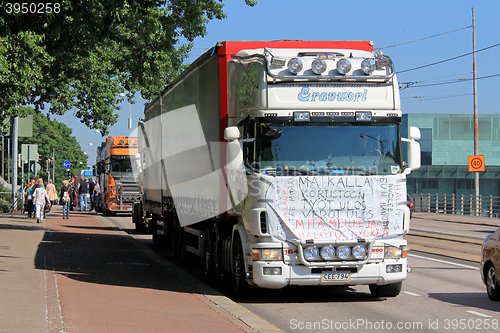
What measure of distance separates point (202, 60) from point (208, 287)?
385 cm

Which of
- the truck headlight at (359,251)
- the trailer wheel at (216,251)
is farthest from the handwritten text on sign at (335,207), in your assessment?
the trailer wheel at (216,251)

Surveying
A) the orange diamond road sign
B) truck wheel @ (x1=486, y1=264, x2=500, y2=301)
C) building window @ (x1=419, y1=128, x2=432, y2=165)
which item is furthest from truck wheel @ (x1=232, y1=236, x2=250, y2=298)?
building window @ (x1=419, y1=128, x2=432, y2=165)

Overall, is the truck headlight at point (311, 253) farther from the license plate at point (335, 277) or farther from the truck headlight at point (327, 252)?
the license plate at point (335, 277)

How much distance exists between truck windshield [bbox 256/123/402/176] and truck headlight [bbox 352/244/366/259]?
102 centimetres

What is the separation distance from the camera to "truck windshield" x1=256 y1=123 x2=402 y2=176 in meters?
9.47

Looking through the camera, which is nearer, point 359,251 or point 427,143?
point 359,251

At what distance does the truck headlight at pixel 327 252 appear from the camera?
30.6 feet

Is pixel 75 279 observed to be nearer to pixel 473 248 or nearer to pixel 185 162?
pixel 185 162

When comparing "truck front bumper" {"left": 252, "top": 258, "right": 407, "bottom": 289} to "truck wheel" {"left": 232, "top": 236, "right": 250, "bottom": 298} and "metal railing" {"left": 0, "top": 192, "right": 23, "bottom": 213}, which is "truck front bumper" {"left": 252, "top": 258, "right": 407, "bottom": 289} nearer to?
"truck wheel" {"left": 232, "top": 236, "right": 250, "bottom": 298}

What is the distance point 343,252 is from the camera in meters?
9.37

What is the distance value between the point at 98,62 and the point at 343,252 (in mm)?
15356

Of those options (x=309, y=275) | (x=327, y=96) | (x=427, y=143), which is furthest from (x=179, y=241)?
(x=427, y=143)

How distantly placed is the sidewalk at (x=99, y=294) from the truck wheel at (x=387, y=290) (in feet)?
7.79

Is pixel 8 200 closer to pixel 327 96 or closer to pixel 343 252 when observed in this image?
pixel 327 96
